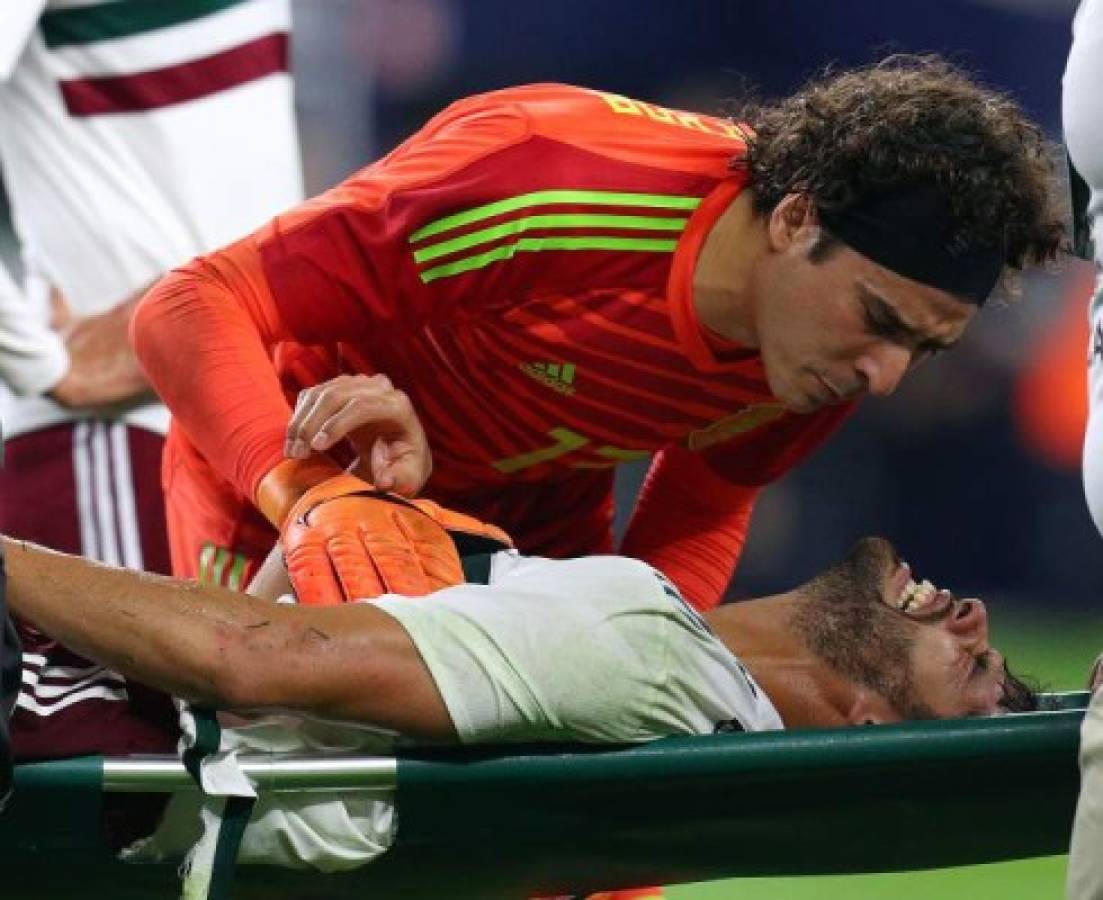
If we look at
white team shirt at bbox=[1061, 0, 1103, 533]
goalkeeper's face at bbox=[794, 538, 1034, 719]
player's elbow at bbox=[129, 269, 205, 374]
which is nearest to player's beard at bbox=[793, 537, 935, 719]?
goalkeeper's face at bbox=[794, 538, 1034, 719]

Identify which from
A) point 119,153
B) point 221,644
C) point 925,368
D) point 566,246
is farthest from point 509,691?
point 925,368

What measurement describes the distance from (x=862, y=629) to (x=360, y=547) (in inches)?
18.0

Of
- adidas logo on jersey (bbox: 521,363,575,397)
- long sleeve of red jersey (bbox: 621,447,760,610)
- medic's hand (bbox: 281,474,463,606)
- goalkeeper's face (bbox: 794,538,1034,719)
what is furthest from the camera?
long sleeve of red jersey (bbox: 621,447,760,610)

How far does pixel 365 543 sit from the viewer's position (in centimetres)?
207

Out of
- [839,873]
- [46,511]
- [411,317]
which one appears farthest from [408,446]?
[46,511]

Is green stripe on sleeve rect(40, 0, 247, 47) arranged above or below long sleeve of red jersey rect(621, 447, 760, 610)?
above

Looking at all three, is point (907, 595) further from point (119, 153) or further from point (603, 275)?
point (119, 153)

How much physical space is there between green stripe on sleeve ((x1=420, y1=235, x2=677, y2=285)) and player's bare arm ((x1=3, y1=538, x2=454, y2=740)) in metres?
0.51

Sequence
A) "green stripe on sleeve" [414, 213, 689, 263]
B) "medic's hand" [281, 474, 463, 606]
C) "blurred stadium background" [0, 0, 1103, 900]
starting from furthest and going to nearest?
"blurred stadium background" [0, 0, 1103, 900]
"green stripe on sleeve" [414, 213, 689, 263]
"medic's hand" [281, 474, 463, 606]

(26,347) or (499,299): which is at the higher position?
(499,299)

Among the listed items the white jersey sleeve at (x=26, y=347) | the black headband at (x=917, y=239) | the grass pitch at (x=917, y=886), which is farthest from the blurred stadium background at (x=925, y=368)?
the black headband at (x=917, y=239)

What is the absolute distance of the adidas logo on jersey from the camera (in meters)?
2.38

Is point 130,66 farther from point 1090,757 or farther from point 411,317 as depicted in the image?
point 1090,757

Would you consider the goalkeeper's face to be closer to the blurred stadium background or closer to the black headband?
the black headband
